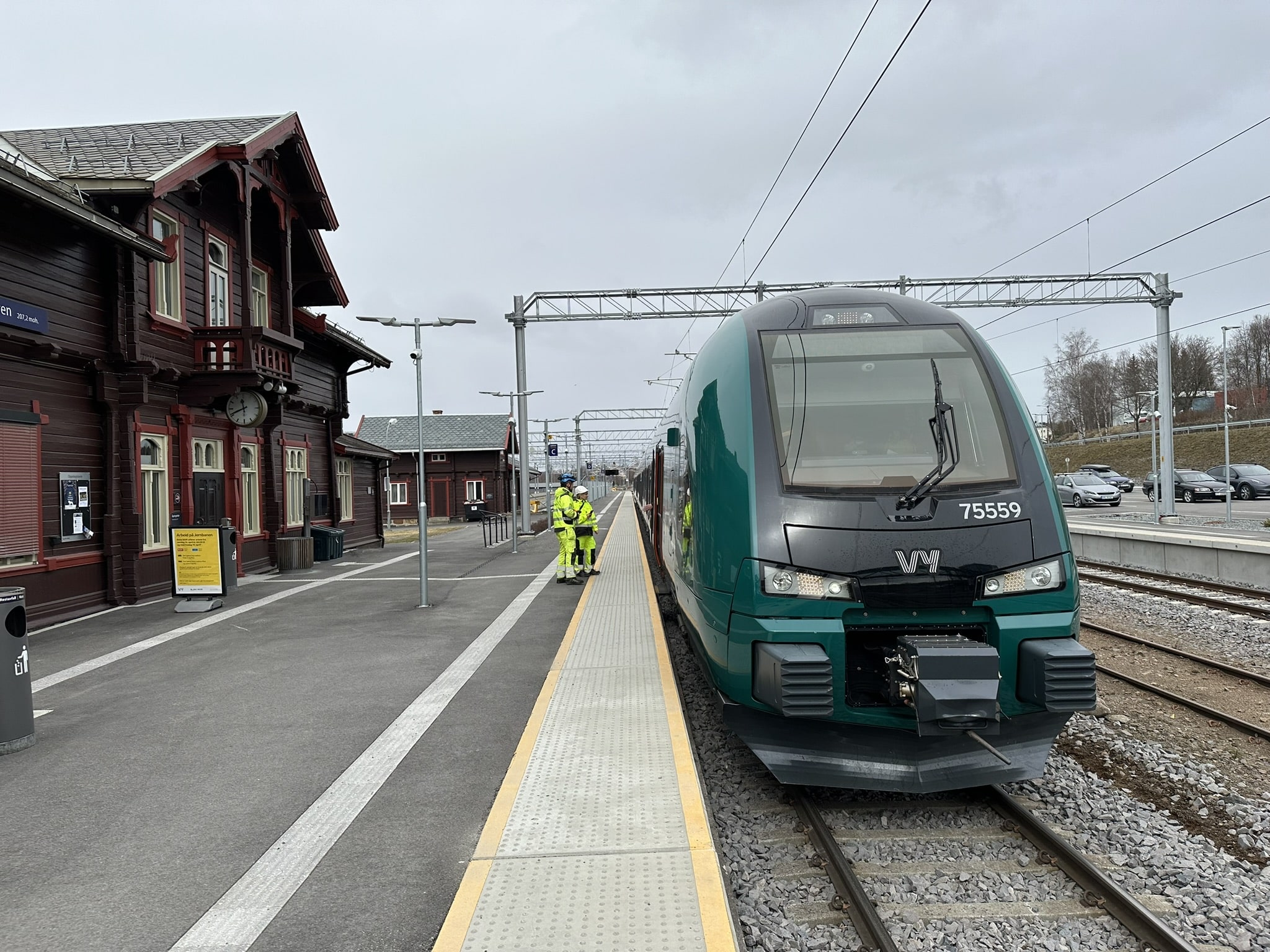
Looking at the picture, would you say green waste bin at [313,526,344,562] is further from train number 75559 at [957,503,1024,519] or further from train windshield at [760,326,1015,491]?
train number 75559 at [957,503,1024,519]

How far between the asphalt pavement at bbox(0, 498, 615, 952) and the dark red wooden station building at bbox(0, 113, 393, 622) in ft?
6.00

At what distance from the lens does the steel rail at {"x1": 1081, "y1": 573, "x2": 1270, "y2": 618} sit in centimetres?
1080

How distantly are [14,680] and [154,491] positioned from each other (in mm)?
8668

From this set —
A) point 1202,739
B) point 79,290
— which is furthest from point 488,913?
point 79,290

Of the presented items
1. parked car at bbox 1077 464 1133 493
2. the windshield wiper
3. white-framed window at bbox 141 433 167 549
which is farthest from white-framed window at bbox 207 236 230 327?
parked car at bbox 1077 464 1133 493

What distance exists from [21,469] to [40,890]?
343 inches

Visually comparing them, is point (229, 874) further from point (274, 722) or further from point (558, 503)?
point (558, 503)

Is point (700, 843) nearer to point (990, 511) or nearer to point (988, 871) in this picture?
point (988, 871)

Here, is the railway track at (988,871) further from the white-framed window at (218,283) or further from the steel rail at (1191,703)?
the white-framed window at (218,283)

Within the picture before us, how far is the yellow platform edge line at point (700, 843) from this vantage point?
3.00m

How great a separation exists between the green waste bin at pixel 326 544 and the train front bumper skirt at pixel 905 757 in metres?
16.8

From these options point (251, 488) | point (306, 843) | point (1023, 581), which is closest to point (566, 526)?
point (251, 488)

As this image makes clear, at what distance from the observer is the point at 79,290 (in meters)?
11.7

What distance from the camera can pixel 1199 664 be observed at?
8.38 metres
